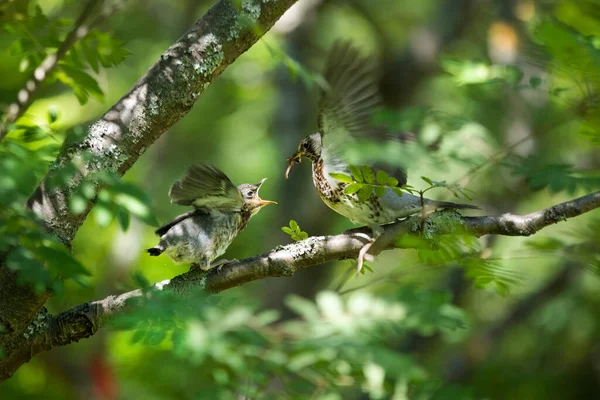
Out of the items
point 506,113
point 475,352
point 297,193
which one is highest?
point 297,193

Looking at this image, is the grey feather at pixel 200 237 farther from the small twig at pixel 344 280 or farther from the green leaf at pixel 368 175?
the green leaf at pixel 368 175

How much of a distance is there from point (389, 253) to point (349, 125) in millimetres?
6731

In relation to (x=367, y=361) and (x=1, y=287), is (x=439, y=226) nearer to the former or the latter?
(x=367, y=361)

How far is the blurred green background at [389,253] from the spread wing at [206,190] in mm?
518

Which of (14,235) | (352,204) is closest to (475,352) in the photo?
(352,204)

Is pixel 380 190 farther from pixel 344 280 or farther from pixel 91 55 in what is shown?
pixel 91 55

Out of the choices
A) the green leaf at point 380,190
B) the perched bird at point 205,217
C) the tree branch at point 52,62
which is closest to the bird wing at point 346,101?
the perched bird at point 205,217

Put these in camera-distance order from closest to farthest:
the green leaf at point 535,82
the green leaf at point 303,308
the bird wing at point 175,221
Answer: the green leaf at point 303,308 < the bird wing at point 175,221 < the green leaf at point 535,82

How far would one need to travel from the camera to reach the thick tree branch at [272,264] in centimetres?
275

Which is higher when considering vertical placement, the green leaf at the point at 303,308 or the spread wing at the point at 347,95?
the spread wing at the point at 347,95

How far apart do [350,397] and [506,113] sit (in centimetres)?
340

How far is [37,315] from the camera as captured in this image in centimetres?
277

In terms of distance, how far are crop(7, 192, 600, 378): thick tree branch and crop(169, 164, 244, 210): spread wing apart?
461 millimetres

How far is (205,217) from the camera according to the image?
3.63 m
